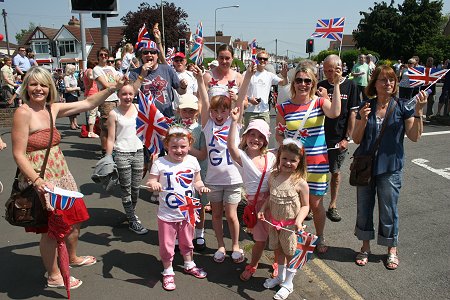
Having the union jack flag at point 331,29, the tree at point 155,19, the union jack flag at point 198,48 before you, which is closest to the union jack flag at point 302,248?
the union jack flag at point 198,48

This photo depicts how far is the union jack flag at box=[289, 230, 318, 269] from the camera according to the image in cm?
292

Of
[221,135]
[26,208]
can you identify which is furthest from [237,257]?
[26,208]

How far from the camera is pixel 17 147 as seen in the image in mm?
2773

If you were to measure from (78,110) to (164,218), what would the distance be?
1.26 meters

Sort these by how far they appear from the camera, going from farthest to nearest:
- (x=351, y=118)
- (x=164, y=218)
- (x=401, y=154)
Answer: (x=351, y=118)
(x=401, y=154)
(x=164, y=218)

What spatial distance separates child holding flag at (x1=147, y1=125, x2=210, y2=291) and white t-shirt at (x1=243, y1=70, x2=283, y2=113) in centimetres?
284

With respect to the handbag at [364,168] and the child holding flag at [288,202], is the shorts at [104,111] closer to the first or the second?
the child holding flag at [288,202]

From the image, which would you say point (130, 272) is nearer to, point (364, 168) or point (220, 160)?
point (220, 160)

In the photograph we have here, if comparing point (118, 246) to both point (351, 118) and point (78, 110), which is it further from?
point (351, 118)

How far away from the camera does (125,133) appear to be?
13.5 ft

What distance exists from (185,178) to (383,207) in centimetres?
200

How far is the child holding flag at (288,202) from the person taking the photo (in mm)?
3023

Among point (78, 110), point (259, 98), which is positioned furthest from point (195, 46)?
point (78, 110)

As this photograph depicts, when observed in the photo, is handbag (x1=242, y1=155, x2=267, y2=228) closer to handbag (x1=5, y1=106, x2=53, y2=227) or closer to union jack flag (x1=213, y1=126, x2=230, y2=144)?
union jack flag (x1=213, y1=126, x2=230, y2=144)
